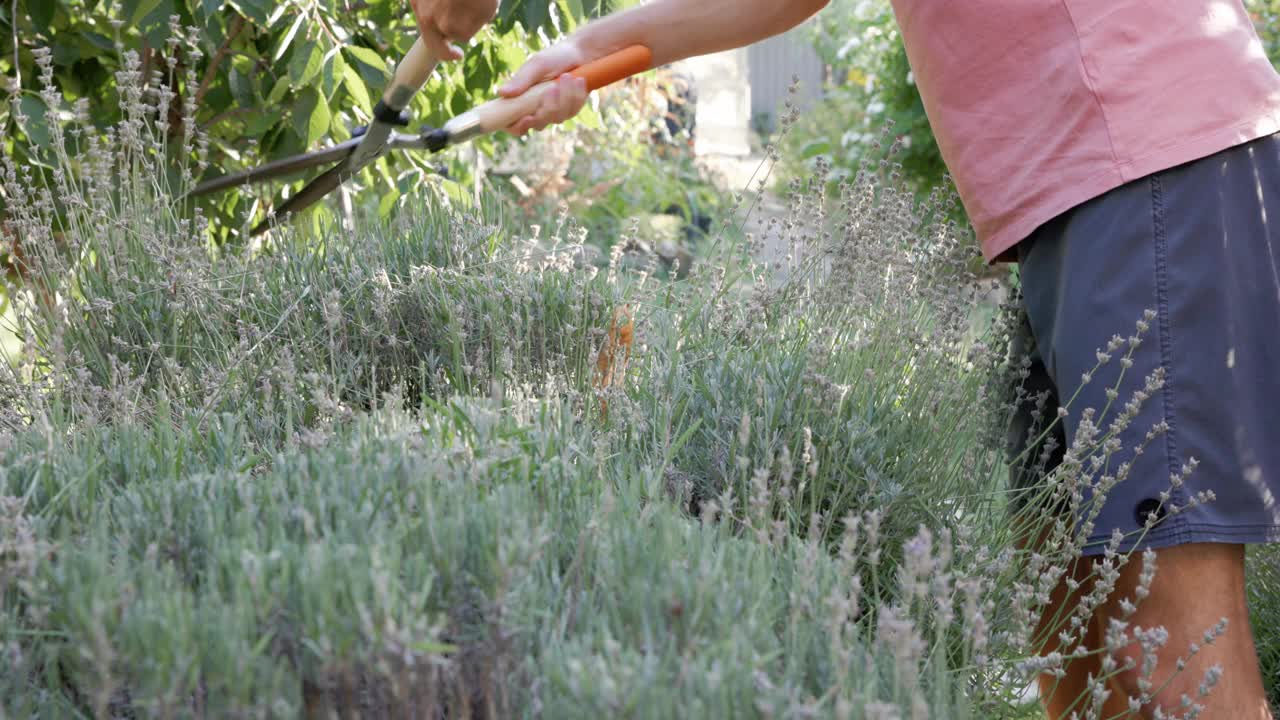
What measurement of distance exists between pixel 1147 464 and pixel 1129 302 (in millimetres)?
228

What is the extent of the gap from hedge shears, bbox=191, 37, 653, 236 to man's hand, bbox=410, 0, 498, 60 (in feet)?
0.10

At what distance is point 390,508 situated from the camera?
4.03 ft

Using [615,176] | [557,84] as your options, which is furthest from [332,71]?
[615,176]

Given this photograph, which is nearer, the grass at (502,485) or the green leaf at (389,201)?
the grass at (502,485)

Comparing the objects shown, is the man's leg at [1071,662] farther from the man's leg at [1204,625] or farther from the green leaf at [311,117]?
the green leaf at [311,117]

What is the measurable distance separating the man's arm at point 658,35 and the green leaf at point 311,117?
920mm

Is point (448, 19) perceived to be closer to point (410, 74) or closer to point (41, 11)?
point (410, 74)

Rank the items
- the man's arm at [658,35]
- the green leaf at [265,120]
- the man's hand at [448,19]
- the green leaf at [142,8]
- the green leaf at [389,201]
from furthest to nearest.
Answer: the green leaf at [389,201], the green leaf at [265,120], the green leaf at [142,8], the man's hand at [448,19], the man's arm at [658,35]

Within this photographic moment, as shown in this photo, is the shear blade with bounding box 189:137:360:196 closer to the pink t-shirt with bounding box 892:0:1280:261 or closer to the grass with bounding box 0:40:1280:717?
the grass with bounding box 0:40:1280:717

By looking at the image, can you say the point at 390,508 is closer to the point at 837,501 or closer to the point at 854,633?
the point at 854,633

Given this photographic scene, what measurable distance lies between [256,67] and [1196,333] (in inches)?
109

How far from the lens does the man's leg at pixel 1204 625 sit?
153 cm

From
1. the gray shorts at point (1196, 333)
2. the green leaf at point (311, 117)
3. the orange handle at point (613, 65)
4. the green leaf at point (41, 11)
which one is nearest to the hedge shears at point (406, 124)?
the orange handle at point (613, 65)

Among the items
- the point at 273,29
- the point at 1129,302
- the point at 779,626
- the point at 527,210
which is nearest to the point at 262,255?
the point at 273,29
